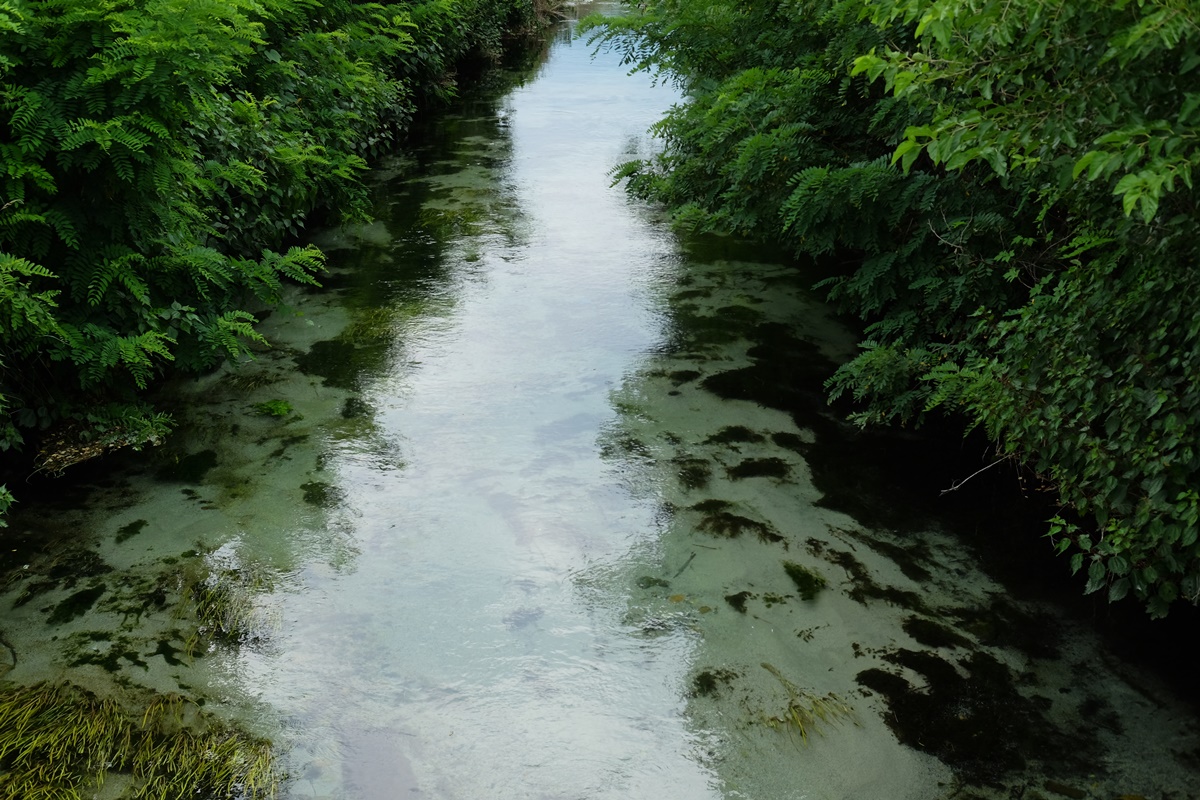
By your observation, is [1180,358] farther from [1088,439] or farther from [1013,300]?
[1013,300]

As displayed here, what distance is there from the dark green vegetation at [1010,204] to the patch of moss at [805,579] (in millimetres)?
856

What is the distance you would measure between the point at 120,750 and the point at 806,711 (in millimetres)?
2068

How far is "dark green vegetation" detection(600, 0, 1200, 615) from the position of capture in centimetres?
212

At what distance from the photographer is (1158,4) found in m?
1.80

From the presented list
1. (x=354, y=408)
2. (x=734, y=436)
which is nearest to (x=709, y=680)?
(x=734, y=436)

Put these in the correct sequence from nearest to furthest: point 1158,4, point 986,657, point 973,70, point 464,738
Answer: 1. point 1158,4
2. point 973,70
3. point 464,738
4. point 986,657

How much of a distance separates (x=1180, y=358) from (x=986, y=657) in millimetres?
1183

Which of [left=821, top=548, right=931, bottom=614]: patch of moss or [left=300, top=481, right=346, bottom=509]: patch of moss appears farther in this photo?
[left=300, top=481, right=346, bottom=509]: patch of moss

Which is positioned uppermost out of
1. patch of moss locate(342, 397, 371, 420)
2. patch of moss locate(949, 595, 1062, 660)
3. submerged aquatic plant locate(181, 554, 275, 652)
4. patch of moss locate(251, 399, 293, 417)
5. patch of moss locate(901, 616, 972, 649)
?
patch of moss locate(949, 595, 1062, 660)

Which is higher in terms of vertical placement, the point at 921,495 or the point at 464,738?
the point at 921,495

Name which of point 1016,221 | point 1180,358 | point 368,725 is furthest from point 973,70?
point 368,725

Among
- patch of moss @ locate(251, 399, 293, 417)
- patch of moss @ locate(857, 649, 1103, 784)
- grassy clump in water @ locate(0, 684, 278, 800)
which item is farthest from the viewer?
patch of moss @ locate(251, 399, 293, 417)

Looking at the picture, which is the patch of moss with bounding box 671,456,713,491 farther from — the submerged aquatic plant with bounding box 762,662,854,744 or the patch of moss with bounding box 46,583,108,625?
the patch of moss with bounding box 46,583,108,625

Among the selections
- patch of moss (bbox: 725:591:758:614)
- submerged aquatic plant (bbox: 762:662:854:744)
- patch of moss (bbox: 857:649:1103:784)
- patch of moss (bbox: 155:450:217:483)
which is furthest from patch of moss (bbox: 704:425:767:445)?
patch of moss (bbox: 155:450:217:483)
